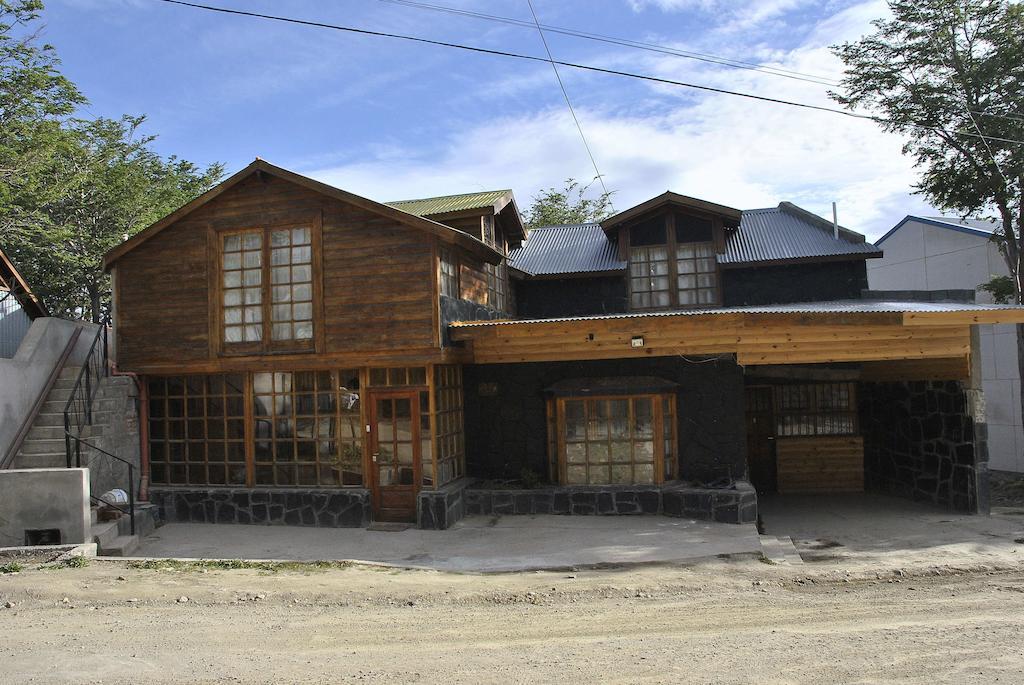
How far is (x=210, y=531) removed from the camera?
1244 cm

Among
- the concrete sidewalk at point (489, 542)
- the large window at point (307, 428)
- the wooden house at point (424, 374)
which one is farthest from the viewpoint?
the large window at point (307, 428)

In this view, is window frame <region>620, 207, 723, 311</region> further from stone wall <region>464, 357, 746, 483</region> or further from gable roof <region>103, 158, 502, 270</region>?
gable roof <region>103, 158, 502, 270</region>

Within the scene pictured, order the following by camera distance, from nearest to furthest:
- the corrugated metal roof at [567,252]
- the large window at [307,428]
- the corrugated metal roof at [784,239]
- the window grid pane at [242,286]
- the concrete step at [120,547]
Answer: the concrete step at [120,547] < the large window at [307,428] < the window grid pane at [242,286] < the corrugated metal roof at [784,239] < the corrugated metal roof at [567,252]

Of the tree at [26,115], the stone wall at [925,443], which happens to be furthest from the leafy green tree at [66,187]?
the stone wall at [925,443]

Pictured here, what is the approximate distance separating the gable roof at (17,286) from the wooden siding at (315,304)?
14.3ft

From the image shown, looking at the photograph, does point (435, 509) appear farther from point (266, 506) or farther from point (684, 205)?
point (684, 205)

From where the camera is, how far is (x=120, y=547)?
1066cm

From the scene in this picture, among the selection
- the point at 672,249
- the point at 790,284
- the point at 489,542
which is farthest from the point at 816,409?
the point at 489,542

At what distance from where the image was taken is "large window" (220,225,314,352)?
12781 mm

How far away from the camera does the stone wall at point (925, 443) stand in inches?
510

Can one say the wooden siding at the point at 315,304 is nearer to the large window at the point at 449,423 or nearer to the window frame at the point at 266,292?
the window frame at the point at 266,292

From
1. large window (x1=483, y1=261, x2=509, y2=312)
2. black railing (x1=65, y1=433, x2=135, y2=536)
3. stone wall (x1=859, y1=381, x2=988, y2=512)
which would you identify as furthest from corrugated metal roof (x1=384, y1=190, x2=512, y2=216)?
stone wall (x1=859, y1=381, x2=988, y2=512)

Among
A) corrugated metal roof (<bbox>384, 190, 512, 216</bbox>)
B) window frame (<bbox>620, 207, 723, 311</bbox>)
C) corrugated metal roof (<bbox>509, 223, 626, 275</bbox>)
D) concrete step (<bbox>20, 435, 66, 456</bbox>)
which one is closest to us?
concrete step (<bbox>20, 435, 66, 456</bbox>)

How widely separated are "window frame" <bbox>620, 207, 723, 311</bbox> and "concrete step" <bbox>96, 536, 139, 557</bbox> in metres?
11.1
